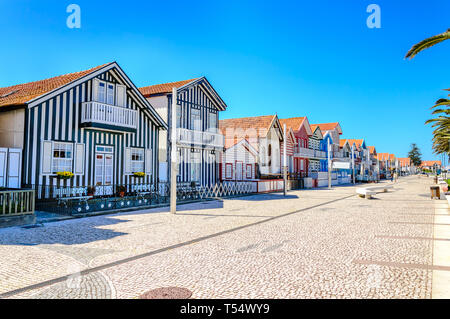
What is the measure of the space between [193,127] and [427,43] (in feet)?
50.4

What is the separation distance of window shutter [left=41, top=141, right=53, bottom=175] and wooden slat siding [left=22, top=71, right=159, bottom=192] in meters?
0.19

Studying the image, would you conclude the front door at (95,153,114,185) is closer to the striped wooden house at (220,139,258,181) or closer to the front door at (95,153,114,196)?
the front door at (95,153,114,196)

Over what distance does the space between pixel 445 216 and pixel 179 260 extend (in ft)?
39.2

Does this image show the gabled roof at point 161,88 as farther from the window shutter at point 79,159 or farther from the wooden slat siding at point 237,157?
the wooden slat siding at point 237,157

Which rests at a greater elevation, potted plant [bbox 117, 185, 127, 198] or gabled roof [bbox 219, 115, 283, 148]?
gabled roof [bbox 219, 115, 283, 148]

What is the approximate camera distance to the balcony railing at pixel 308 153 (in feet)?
140

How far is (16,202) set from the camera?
10.6m

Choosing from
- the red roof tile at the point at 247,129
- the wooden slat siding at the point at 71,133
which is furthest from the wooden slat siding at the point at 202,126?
the red roof tile at the point at 247,129

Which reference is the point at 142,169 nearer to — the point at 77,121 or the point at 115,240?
the point at 77,121

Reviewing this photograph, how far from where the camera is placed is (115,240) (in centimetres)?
855

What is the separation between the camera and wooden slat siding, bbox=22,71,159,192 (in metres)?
14.6

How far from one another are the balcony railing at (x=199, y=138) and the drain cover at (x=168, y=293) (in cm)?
1749

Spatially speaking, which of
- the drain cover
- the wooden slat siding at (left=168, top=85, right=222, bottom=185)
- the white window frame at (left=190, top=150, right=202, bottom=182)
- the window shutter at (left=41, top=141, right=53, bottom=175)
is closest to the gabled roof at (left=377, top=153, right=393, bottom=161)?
the wooden slat siding at (left=168, top=85, right=222, bottom=185)
